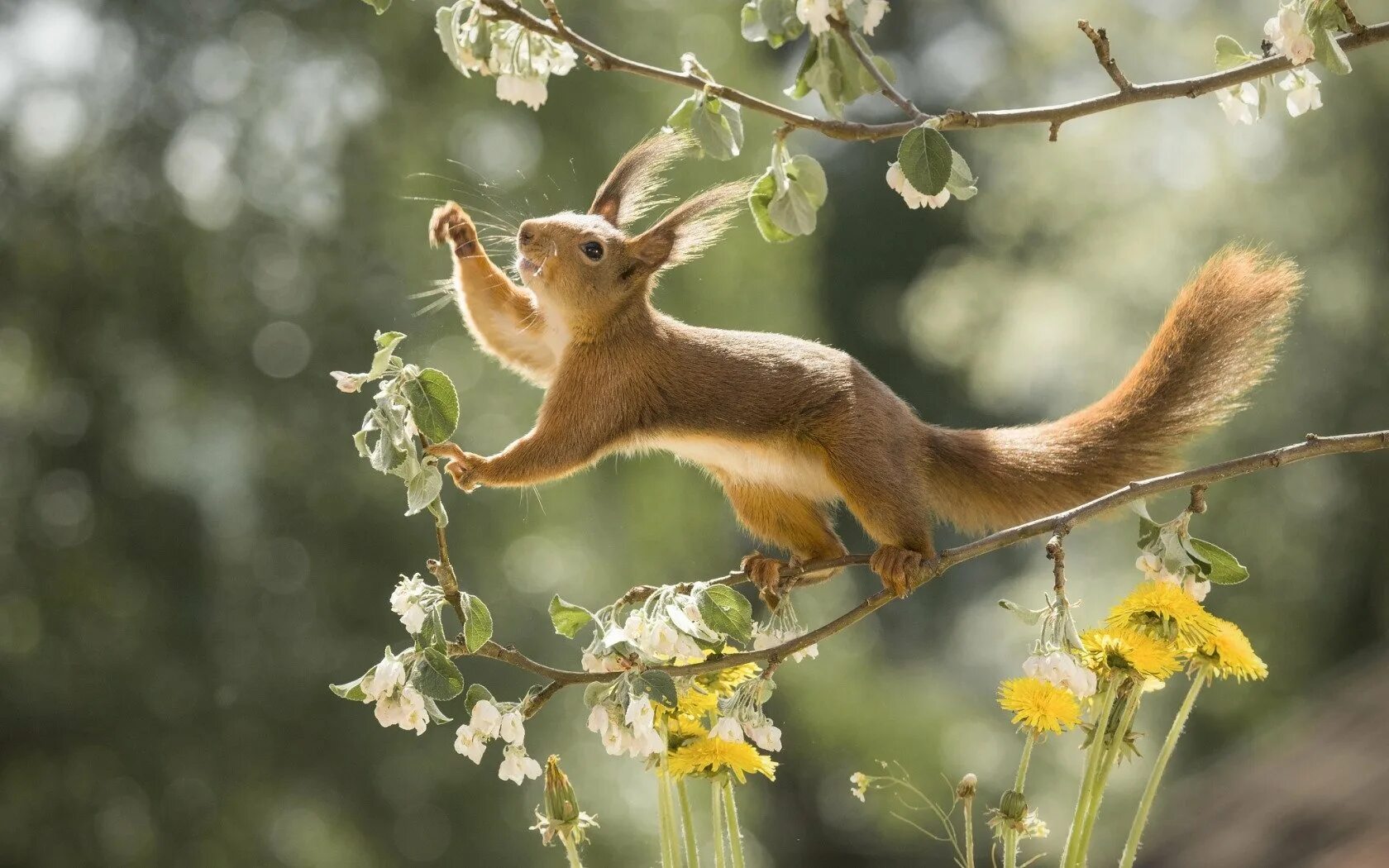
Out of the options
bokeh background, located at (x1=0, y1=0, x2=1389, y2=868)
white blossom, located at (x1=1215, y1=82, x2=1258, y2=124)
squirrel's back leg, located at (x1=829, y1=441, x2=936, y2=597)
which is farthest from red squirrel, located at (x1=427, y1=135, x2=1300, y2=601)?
bokeh background, located at (x1=0, y1=0, x2=1389, y2=868)

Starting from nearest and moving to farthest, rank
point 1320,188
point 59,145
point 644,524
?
point 59,145, point 644,524, point 1320,188

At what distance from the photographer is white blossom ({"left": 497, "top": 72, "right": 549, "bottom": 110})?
94 centimetres

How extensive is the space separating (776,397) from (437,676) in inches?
17.8

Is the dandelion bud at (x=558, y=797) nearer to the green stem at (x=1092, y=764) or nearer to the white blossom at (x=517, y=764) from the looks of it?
the white blossom at (x=517, y=764)

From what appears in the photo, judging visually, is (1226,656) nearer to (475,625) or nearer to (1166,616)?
(1166,616)

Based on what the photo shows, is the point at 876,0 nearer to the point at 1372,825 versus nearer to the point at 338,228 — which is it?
the point at 1372,825

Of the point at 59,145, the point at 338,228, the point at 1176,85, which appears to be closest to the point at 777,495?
the point at 1176,85

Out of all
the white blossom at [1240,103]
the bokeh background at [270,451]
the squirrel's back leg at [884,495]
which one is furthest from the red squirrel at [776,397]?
the bokeh background at [270,451]

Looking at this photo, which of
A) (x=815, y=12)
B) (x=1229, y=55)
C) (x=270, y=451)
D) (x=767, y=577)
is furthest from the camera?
(x=270, y=451)

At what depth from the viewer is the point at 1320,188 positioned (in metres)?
4.72

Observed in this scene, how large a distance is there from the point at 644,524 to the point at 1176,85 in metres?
3.09

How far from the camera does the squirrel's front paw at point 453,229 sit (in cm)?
121

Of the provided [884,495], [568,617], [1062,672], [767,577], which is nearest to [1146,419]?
[884,495]

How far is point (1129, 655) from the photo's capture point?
0.94 meters
